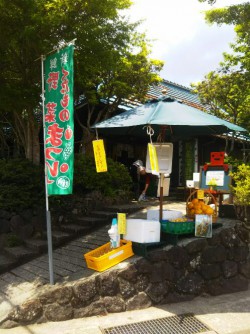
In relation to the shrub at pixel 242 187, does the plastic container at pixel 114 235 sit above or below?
below

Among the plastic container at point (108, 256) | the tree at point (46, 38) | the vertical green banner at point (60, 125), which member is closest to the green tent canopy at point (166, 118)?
the vertical green banner at point (60, 125)

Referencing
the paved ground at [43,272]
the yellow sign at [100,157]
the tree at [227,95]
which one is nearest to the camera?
the paved ground at [43,272]

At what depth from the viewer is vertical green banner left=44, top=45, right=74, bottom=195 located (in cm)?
540

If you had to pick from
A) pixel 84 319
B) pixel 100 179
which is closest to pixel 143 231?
pixel 84 319

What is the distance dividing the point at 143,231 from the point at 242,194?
2664 millimetres

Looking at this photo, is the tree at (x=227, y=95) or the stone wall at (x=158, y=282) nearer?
the stone wall at (x=158, y=282)

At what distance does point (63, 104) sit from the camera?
5.52 metres

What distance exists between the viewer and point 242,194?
682 centimetres

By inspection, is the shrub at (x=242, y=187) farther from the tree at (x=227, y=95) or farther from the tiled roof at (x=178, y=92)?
the tiled roof at (x=178, y=92)

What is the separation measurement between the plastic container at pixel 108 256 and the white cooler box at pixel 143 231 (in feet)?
0.48

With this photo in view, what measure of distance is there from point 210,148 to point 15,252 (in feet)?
39.1

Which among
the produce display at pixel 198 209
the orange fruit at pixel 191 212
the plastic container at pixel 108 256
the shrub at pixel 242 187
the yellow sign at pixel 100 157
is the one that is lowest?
the plastic container at pixel 108 256

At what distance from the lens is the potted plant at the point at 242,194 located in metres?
6.77

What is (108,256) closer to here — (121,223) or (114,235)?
(114,235)
